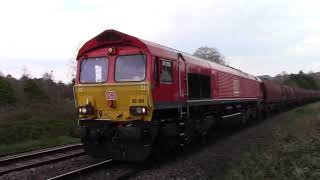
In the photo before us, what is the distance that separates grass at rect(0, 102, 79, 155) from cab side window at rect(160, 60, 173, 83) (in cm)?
713

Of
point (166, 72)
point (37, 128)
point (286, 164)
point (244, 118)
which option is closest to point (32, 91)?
point (37, 128)

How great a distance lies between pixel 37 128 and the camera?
885 inches

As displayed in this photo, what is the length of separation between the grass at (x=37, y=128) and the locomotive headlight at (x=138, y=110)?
266 inches

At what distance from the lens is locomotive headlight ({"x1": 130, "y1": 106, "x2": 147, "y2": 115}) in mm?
10977

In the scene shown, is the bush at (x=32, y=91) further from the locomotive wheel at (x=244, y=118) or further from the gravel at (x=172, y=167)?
the gravel at (x=172, y=167)

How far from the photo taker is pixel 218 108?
56.0ft

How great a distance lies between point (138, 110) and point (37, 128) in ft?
42.0

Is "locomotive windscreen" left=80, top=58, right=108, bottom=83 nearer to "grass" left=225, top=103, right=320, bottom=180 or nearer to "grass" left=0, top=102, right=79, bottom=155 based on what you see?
"grass" left=225, top=103, right=320, bottom=180

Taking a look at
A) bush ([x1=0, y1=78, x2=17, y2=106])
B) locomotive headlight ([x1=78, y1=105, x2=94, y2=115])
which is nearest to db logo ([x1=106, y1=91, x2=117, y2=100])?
locomotive headlight ([x1=78, y1=105, x2=94, y2=115])

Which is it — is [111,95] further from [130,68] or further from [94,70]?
[94,70]

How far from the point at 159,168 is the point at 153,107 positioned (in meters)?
1.56

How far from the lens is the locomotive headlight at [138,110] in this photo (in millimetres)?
10977

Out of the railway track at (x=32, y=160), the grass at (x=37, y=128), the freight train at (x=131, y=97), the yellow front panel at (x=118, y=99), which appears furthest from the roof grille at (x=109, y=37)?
the grass at (x=37, y=128)

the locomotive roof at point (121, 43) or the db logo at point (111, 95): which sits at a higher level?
the locomotive roof at point (121, 43)
